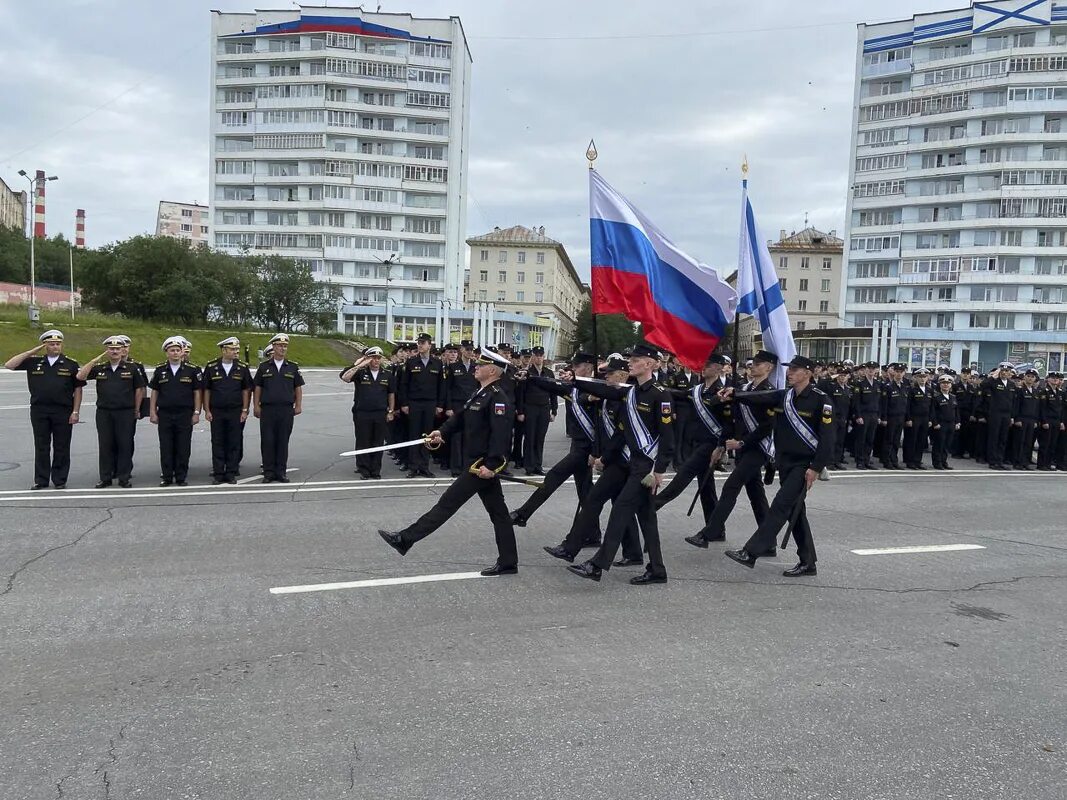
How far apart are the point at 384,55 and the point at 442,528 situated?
78.1 m

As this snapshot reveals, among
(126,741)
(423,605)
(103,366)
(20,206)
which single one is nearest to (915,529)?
(423,605)

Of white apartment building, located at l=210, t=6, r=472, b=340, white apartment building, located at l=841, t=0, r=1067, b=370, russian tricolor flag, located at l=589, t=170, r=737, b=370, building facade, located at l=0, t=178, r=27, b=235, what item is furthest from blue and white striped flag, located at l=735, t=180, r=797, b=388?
building facade, located at l=0, t=178, r=27, b=235

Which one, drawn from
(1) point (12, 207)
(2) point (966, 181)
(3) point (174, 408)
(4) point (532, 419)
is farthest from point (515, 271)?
(3) point (174, 408)

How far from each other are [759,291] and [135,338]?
42352mm

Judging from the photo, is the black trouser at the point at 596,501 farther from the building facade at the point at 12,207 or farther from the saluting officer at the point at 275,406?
the building facade at the point at 12,207

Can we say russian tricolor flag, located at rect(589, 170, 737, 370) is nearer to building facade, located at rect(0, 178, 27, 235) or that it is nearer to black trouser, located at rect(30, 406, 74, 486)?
black trouser, located at rect(30, 406, 74, 486)

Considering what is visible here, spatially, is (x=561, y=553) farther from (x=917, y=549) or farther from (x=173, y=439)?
(x=173, y=439)

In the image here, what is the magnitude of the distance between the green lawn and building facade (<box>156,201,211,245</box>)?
101372 mm

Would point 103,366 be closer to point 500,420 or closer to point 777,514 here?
point 500,420

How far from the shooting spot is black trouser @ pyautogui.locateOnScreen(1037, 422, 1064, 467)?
53.3 ft

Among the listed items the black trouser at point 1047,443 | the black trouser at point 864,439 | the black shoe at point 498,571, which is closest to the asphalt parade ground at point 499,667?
the black shoe at point 498,571

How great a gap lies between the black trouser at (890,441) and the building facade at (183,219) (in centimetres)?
14698

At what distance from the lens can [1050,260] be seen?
6750 centimetres

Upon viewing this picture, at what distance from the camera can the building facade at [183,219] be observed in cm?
14425
